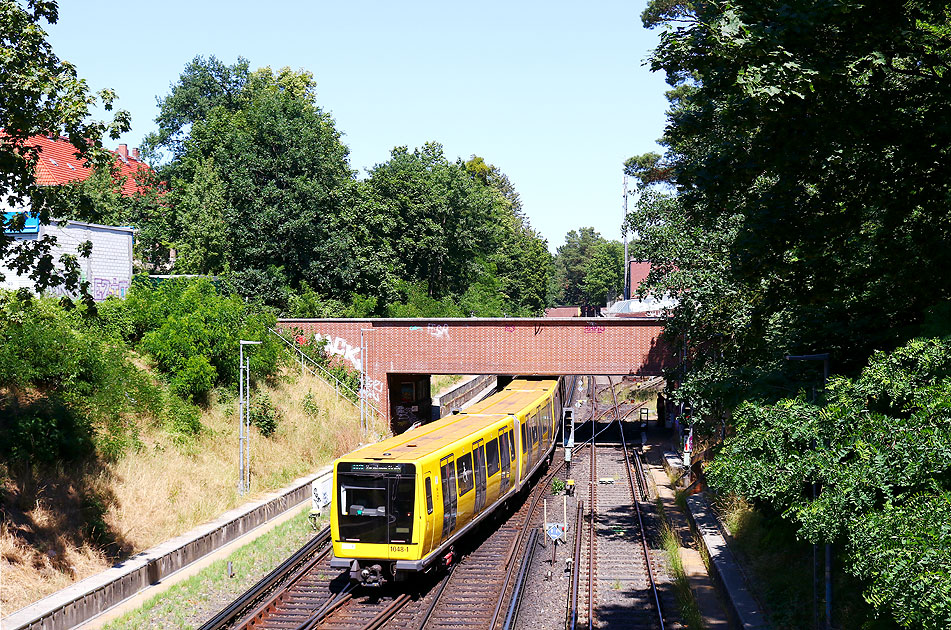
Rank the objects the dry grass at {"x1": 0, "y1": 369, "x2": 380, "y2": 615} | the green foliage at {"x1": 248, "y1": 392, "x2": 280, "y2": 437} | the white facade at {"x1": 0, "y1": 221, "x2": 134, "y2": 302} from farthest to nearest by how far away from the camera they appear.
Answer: the white facade at {"x1": 0, "y1": 221, "x2": 134, "y2": 302}, the green foliage at {"x1": 248, "y1": 392, "x2": 280, "y2": 437}, the dry grass at {"x1": 0, "y1": 369, "x2": 380, "y2": 615}

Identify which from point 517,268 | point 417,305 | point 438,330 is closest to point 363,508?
point 438,330

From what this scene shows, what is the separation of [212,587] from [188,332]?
12.7 meters

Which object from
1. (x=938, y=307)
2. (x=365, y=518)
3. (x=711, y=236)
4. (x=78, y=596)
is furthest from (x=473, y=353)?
(x=938, y=307)

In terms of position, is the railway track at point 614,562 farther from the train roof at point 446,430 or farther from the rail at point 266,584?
the rail at point 266,584

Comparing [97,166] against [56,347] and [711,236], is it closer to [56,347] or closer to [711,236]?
[56,347]

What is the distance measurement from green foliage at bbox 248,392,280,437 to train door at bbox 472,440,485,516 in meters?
11.4

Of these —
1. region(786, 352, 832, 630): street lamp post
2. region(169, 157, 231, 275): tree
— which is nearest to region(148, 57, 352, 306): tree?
region(169, 157, 231, 275): tree

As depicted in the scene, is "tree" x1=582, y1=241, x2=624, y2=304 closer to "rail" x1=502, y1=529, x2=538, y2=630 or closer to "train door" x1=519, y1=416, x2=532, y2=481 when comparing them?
"train door" x1=519, y1=416, x2=532, y2=481

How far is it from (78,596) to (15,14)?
970cm

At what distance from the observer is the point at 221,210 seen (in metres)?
42.4

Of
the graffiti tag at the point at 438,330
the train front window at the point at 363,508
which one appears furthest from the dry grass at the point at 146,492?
the graffiti tag at the point at 438,330

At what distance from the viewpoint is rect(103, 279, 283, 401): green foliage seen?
1027 inches

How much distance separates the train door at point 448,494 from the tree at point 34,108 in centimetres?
799

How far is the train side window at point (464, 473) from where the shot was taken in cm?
1720
